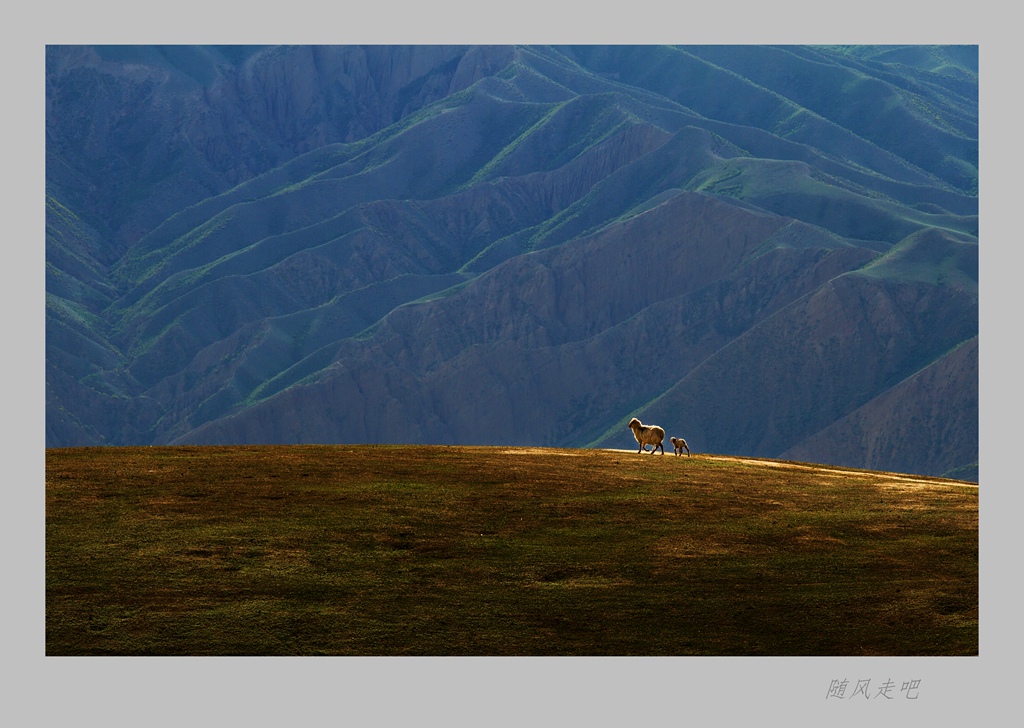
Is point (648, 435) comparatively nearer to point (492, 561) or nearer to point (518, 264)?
point (492, 561)

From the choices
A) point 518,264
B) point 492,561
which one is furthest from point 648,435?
point 518,264

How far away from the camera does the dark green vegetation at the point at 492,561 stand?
891 inches

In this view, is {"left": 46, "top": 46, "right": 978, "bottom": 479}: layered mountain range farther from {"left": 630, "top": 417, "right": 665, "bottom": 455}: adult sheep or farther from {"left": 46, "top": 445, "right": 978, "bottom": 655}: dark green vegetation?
{"left": 46, "top": 445, "right": 978, "bottom": 655}: dark green vegetation

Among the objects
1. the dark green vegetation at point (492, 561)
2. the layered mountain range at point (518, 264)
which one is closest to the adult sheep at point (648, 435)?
the dark green vegetation at point (492, 561)

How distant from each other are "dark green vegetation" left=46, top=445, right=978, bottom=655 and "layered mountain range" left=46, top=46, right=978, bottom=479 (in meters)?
78.6

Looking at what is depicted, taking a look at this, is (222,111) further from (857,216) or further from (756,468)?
(756,468)

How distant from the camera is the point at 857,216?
13225cm

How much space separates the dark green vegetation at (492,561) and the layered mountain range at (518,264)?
78.6m

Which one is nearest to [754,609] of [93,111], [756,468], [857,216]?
[756,468]

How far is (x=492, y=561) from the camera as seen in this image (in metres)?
24.9

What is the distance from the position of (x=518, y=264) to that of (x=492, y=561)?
113060 millimetres

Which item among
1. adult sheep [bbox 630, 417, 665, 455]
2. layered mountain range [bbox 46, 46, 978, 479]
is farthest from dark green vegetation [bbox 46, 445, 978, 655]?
layered mountain range [bbox 46, 46, 978, 479]

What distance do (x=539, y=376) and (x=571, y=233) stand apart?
29.8m

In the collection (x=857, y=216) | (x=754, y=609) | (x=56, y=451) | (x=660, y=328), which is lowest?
(x=754, y=609)
